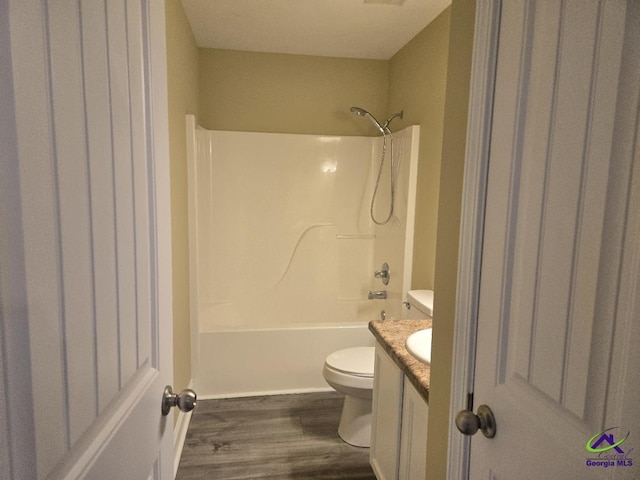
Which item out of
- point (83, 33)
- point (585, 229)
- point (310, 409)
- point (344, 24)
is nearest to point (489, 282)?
point (585, 229)

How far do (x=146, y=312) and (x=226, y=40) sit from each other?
2.65 m

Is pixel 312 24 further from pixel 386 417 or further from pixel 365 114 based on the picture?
pixel 386 417

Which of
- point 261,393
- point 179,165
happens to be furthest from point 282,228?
point 261,393

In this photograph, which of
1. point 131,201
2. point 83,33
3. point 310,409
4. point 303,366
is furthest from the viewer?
point 303,366

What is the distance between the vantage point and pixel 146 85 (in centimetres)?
79

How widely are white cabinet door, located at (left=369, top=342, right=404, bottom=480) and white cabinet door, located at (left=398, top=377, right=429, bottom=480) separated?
36 millimetres

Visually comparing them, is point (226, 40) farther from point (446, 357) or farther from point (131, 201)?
point (446, 357)

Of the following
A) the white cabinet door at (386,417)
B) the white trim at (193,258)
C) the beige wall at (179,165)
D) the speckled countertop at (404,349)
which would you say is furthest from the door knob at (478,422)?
the white trim at (193,258)

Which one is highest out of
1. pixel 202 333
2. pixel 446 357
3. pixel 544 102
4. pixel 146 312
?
pixel 544 102

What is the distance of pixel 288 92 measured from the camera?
3193mm

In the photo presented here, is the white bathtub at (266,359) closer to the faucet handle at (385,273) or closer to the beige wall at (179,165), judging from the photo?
the beige wall at (179,165)

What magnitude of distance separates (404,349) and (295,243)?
6.43 ft

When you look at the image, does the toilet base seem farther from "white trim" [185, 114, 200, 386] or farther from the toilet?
"white trim" [185, 114, 200, 386]

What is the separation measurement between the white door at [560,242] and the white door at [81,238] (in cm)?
69
